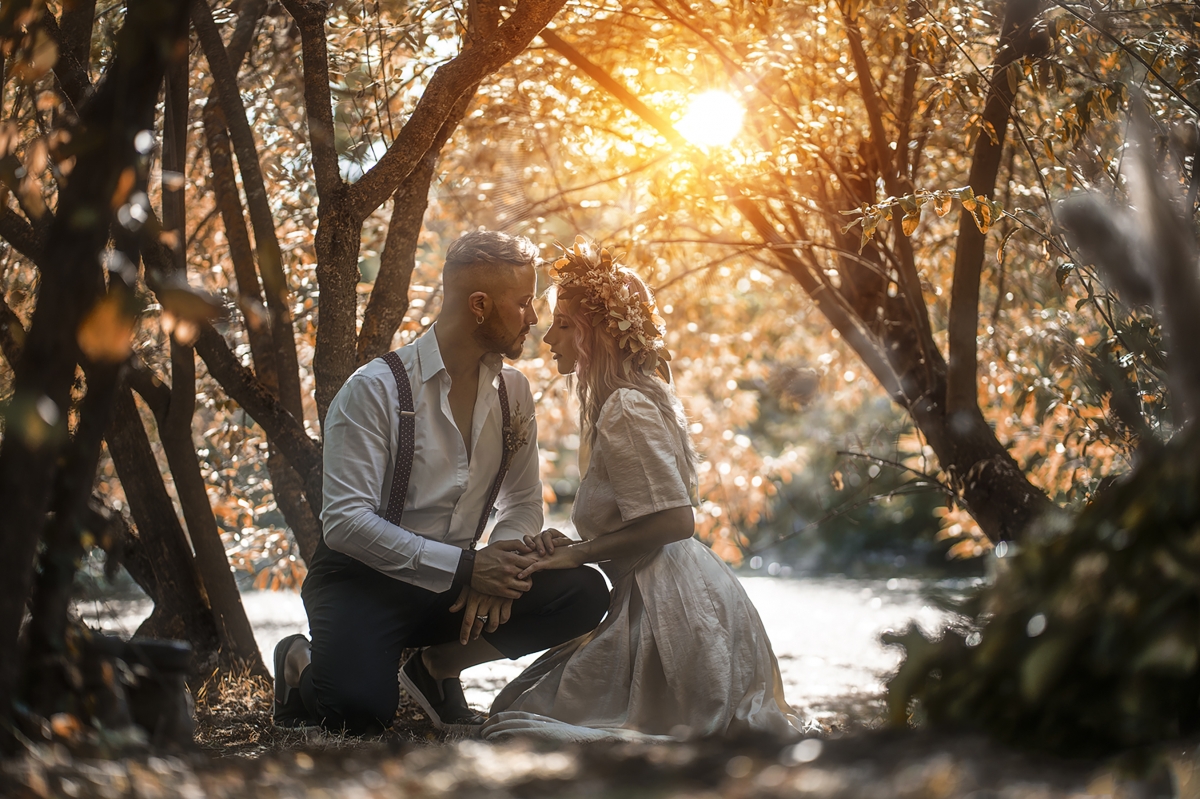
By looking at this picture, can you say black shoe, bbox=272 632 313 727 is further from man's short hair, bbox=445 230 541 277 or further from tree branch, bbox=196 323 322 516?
man's short hair, bbox=445 230 541 277

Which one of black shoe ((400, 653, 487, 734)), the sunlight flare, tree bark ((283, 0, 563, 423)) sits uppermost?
the sunlight flare

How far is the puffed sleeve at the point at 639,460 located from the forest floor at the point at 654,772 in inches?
61.6

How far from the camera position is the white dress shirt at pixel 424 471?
2.79 meters

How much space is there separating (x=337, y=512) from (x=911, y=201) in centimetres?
181

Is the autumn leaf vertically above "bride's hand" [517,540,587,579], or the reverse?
the autumn leaf

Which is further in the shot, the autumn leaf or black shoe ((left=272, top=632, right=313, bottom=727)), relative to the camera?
black shoe ((left=272, top=632, right=313, bottom=727))

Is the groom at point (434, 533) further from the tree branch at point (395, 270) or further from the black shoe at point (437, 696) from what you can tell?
the tree branch at point (395, 270)

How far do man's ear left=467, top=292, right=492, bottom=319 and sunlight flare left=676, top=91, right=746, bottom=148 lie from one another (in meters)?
1.61

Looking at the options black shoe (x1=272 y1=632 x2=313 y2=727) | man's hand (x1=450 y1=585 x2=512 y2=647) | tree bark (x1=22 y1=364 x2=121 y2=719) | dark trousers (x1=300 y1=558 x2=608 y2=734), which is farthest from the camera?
black shoe (x1=272 y1=632 x2=313 y2=727)

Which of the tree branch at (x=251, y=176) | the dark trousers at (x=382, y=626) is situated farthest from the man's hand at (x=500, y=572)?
the tree branch at (x=251, y=176)

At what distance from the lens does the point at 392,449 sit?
294cm

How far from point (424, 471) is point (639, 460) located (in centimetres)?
71

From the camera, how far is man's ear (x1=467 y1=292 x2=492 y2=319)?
302 cm

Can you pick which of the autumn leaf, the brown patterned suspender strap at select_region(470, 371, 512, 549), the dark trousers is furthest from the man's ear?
the autumn leaf
